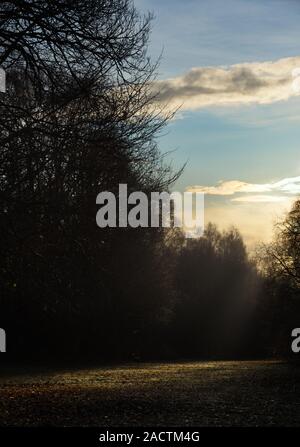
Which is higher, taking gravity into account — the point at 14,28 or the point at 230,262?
the point at 14,28

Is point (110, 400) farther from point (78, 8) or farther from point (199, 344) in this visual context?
point (199, 344)

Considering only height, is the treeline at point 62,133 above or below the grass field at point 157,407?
above

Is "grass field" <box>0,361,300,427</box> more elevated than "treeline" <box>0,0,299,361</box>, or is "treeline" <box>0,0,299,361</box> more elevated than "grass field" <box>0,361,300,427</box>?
"treeline" <box>0,0,299,361</box>

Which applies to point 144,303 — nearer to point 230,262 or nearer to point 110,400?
point 110,400

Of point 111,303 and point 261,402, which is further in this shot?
point 111,303

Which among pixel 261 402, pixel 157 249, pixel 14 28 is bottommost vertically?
pixel 261 402

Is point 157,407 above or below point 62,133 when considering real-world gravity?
below

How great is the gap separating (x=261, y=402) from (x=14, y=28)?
9.68 m

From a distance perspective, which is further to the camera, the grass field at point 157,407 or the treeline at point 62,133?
the treeline at point 62,133

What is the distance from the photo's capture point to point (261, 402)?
15.2 metres

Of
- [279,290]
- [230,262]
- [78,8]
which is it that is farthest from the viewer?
[230,262]

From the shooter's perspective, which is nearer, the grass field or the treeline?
the grass field
